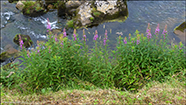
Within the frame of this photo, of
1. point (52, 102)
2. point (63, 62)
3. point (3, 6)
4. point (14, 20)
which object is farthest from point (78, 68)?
→ point (3, 6)

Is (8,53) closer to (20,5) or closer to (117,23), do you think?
(20,5)

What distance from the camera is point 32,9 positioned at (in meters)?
10.3

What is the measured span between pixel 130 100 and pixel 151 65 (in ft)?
5.43

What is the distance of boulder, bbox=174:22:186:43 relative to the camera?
8.07 meters

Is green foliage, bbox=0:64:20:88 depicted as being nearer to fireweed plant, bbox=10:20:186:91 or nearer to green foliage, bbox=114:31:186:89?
fireweed plant, bbox=10:20:186:91

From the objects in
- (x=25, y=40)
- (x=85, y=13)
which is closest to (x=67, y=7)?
(x=85, y=13)

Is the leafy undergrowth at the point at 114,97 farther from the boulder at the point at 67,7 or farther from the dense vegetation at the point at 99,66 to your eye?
the boulder at the point at 67,7

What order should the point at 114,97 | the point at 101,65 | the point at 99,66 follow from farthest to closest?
1. the point at 101,65
2. the point at 99,66
3. the point at 114,97

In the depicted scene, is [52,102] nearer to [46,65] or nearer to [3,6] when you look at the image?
[46,65]

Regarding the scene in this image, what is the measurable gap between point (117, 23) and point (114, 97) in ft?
19.3

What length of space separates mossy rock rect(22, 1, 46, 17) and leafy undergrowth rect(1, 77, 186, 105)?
22.6 feet

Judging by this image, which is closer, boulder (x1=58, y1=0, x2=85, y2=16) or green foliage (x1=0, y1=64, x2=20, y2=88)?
green foliage (x1=0, y1=64, x2=20, y2=88)

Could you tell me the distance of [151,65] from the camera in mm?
5023

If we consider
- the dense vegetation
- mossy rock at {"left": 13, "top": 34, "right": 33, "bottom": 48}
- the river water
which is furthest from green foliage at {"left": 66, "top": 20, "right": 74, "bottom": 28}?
the dense vegetation
